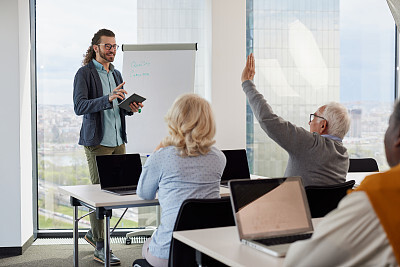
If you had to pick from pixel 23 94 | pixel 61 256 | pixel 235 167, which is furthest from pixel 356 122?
pixel 23 94

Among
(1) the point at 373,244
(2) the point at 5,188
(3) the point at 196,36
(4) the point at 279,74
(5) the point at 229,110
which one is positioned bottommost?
(2) the point at 5,188

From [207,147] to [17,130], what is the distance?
3027 millimetres

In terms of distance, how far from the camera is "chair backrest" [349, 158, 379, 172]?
199 inches

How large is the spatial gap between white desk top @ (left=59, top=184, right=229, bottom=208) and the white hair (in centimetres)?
81

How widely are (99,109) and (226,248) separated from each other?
3083mm

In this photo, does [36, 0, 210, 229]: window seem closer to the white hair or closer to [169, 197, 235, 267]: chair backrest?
the white hair

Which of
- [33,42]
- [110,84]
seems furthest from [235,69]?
[33,42]

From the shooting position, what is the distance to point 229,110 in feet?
19.6

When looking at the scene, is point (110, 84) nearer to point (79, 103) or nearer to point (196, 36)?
point (79, 103)

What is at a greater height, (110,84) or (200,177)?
(110,84)

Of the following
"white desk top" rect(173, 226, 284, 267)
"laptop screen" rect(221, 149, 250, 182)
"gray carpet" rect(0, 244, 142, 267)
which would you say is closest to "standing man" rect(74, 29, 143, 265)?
"gray carpet" rect(0, 244, 142, 267)

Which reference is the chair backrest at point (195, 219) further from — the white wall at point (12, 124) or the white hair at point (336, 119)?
the white wall at point (12, 124)

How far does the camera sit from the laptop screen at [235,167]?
13.8ft

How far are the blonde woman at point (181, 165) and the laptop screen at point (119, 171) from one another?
0.80 meters
